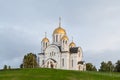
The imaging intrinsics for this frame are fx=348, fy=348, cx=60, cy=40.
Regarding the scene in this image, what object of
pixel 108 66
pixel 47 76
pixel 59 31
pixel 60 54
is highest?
pixel 59 31

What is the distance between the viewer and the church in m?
90.5

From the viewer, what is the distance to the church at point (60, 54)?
297 feet

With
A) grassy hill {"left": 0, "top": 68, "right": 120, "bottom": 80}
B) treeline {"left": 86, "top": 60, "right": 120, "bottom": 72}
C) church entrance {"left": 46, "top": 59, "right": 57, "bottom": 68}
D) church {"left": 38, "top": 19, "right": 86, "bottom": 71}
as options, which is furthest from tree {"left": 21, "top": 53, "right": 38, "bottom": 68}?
grassy hill {"left": 0, "top": 68, "right": 120, "bottom": 80}

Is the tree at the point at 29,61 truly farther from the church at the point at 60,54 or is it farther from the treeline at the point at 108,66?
the treeline at the point at 108,66

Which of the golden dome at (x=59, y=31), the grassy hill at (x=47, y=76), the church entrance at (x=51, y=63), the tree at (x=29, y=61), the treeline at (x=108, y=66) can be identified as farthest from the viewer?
the golden dome at (x=59, y=31)

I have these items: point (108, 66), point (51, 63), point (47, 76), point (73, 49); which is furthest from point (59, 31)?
point (47, 76)

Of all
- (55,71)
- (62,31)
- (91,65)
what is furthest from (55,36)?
(55,71)

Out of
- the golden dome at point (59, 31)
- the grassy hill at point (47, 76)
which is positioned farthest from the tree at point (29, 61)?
the grassy hill at point (47, 76)

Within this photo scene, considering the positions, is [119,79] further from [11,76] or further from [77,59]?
[77,59]

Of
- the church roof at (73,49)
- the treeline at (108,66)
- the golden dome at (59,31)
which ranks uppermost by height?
the golden dome at (59,31)

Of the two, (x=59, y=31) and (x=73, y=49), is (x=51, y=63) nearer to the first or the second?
(x=73, y=49)

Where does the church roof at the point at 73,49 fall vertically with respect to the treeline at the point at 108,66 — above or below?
above

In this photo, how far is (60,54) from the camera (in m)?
91.6

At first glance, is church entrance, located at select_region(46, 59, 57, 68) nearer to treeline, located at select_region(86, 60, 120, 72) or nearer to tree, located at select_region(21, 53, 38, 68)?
tree, located at select_region(21, 53, 38, 68)
